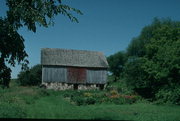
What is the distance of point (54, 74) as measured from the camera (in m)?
49.5

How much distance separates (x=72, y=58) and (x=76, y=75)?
340 cm

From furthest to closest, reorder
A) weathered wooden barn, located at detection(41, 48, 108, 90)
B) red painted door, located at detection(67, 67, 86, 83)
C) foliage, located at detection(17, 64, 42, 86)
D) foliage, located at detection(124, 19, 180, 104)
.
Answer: foliage, located at detection(17, 64, 42, 86)
red painted door, located at detection(67, 67, 86, 83)
weathered wooden barn, located at detection(41, 48, 108, 90)
foliage, located at detection(124, 19, 180, 104)

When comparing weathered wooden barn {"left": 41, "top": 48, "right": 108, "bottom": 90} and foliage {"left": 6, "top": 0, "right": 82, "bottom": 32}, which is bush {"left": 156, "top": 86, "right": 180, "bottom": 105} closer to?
foliage {"left": 6, "top": 0, "right": 82, "bottom": 32}

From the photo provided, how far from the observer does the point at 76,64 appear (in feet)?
167

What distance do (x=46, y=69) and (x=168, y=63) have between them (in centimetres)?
2583

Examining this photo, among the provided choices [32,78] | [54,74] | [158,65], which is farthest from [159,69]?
[32,78]

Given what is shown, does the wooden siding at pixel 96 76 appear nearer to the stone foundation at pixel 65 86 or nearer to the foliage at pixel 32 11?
the stone foundation at pixel 65 86

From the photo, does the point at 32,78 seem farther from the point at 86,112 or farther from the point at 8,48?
the point at 8,48

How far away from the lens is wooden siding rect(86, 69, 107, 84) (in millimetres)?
51744

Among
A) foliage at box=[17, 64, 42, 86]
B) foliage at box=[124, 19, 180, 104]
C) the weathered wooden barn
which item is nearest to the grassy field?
foliage at box=[124, 19, 180, 104]

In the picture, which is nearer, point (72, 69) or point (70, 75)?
point (70, 75)

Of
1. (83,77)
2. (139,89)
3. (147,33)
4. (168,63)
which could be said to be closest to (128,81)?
(139,89)

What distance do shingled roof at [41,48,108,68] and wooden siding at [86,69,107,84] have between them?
3.88ft

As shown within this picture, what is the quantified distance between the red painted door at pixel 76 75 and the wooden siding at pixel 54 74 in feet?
3.14
